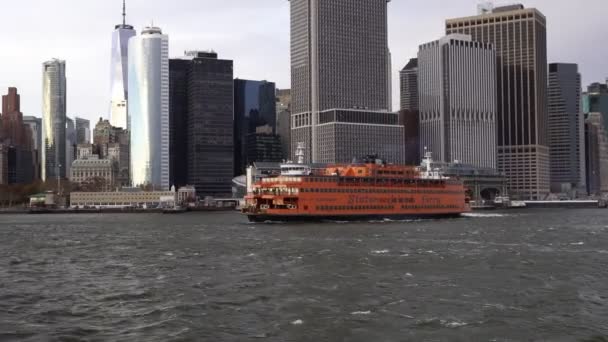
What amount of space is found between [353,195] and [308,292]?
8914 centimetres

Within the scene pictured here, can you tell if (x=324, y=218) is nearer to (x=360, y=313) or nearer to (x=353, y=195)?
(x=353, y=195)

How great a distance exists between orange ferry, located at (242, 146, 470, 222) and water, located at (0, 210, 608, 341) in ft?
149

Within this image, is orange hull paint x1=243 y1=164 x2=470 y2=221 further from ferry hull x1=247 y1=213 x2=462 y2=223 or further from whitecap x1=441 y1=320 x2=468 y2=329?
whitecap x1=441 y1=320 x2=468 y2=329

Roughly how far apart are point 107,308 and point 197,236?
5892 centimetres

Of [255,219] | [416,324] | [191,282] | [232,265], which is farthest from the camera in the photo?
[255,219]

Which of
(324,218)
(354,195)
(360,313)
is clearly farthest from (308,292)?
(354,195)

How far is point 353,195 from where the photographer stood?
5320 inches

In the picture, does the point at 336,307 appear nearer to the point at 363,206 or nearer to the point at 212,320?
the point at 212,320

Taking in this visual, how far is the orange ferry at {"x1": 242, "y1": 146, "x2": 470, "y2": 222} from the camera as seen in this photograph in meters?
127


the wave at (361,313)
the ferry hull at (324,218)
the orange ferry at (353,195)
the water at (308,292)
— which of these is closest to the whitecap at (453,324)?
the water at (308,292)

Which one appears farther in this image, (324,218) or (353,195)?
(353,195)

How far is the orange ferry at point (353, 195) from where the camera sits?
415 ft

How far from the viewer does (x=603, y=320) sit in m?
38.1

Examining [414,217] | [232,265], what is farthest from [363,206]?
[232,265]
